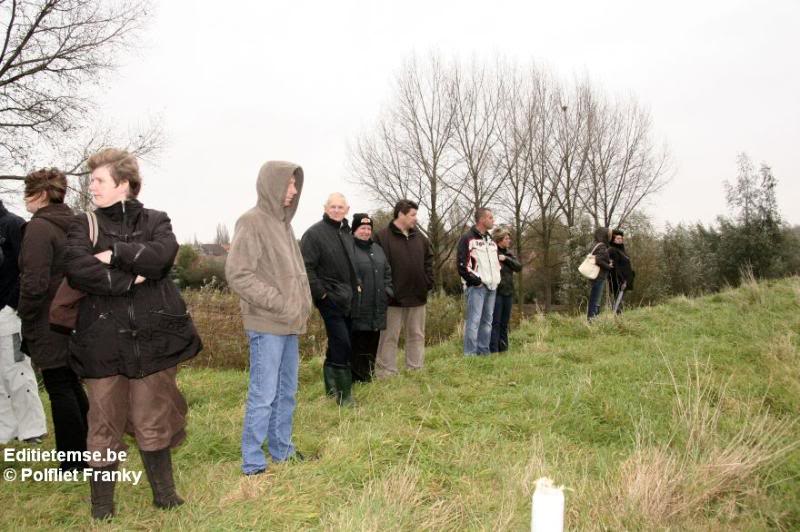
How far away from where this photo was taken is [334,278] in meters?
5.20

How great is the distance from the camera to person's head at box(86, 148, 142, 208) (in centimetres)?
309

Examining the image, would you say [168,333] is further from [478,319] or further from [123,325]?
[478,319]

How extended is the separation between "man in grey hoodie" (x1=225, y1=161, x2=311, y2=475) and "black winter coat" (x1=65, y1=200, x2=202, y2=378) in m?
0.48

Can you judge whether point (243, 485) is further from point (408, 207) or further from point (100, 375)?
point (408, 207)

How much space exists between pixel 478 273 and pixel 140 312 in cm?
483

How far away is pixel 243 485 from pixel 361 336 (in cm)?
301

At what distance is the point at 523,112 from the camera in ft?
84.0

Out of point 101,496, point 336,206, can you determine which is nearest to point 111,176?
point 101,496

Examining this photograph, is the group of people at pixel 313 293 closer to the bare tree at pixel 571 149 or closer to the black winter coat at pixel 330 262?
the black winter coat at pixel 330 262

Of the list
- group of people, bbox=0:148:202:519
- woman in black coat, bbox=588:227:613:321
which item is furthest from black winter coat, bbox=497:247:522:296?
group of people, bbox=0:148:202:519

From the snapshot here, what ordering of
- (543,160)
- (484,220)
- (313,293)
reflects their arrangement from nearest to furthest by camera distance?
(313,293), (484,220), (543,160)

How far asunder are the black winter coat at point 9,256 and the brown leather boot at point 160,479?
224 cm

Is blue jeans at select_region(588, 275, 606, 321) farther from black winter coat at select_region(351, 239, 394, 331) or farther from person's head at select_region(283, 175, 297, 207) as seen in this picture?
person's head at select_region(283, 175, 297, 207)

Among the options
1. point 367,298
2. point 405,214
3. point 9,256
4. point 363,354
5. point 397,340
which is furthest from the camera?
point 405,214
